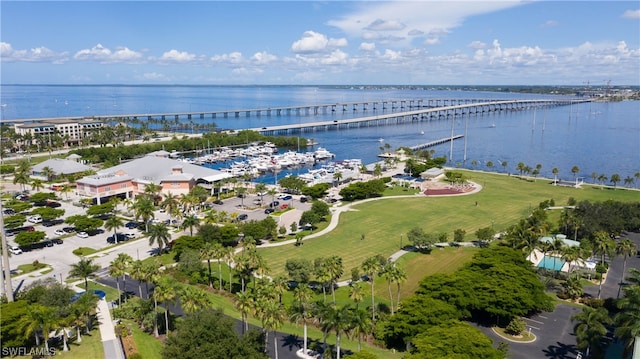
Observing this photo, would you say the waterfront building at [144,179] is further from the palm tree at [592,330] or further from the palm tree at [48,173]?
the palm tree at [592,330]

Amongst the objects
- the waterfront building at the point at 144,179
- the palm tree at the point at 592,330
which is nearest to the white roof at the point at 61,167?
the waterfront building at the point at 144,179

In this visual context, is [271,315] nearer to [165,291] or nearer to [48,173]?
[165,291]

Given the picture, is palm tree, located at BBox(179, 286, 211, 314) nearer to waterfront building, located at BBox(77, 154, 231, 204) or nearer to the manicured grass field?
the manicured grass field

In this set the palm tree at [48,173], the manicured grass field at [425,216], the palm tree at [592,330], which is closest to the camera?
the palm tree at [592,330]

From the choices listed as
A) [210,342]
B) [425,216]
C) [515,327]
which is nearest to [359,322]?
[210,342]

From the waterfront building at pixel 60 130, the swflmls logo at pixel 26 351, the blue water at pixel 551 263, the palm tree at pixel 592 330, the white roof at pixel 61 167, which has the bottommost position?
the swflmls logo at pixel 26 351

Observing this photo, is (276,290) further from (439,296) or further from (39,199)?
(39,199)

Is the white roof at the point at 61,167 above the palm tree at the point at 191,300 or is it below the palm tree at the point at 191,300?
above
